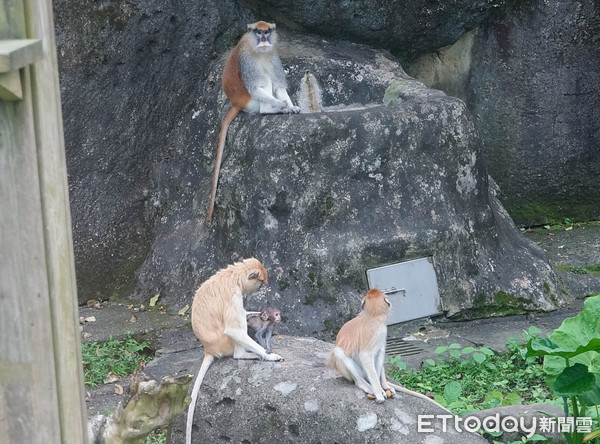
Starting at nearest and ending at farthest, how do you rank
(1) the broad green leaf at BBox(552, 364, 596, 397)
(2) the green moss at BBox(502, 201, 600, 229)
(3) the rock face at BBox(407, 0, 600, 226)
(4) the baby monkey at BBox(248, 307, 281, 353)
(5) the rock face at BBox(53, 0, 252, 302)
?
(1) the broad green leaf at BBox(552, 364, 596, 397)
(4) the baby monkey at BBox(248, 307, 281, 353)
(5) the rock face at BBox(53, 0, 252, 302)
(3) the rock face at BBox(407, 0, 600, 226)
(2) the green moss at BBox(502, 201, 600, 229)

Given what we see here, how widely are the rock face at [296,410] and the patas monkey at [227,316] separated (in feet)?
0.22

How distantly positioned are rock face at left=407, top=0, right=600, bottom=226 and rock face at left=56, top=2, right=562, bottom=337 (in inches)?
64.3

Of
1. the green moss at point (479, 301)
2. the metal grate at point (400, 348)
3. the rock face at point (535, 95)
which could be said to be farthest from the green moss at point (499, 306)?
the rock face at point (535, 95)

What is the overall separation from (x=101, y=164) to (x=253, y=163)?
1951mm

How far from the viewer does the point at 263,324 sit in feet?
20.0

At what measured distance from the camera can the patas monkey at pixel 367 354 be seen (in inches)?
205

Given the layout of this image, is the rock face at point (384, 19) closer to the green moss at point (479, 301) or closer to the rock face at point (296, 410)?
the green moss at point (479, 301)

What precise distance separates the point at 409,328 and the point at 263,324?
2.91 m

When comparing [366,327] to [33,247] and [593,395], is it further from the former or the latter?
[33,247]

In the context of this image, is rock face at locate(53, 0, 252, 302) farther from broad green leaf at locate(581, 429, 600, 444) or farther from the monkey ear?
broad green leaf at locate(581, 429, 600, 444)

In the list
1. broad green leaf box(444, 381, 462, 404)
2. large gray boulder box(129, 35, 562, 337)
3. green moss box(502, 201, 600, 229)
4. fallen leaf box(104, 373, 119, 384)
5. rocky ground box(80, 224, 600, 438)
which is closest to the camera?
broad green leaf box(444, 381, 462, 404)

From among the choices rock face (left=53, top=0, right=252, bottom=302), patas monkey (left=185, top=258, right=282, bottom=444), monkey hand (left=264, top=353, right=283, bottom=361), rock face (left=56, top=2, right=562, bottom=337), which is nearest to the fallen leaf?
rock face (left=56, top=2, right=562, bottom=337)

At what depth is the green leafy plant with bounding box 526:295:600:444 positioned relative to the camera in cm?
503

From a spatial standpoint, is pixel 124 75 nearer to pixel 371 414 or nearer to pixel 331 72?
pixel 331 72
